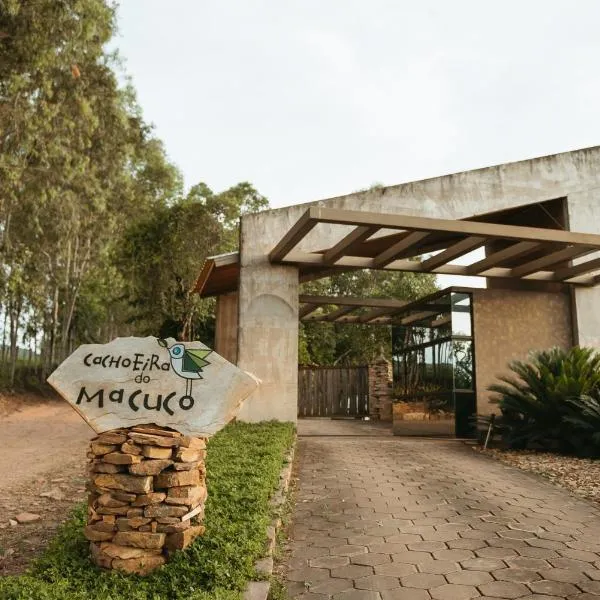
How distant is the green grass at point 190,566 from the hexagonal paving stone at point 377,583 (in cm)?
65

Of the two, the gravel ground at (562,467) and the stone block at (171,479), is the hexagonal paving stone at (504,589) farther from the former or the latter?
the gravel ground at (562,467)

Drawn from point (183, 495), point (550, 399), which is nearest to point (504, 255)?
point (550, 399)

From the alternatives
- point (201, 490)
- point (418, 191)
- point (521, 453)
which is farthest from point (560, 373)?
point (201, 490)

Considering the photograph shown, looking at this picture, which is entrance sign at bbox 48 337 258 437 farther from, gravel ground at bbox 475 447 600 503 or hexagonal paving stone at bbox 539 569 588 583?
gravel ground at bbox 475 447 600 503

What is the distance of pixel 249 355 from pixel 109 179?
12706 mm

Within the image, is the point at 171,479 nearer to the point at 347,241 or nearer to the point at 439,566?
the point at 439,566

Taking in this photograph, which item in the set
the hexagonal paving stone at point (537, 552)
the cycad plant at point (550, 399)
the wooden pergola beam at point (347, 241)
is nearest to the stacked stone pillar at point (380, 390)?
the cycad plant at point (550, 399)

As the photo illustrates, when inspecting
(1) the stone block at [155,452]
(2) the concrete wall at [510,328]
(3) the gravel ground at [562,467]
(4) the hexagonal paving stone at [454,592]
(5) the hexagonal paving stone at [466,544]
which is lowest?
(4) the hexagonal paving stone at [454,592]

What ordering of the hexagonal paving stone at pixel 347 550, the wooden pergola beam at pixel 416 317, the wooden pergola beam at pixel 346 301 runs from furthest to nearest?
the wooden pergola beam at pixel 346 301, the wooden pergola beam at pixel 416 317, the hexagonal paving stone at pixel 347 550

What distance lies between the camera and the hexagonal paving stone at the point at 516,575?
3.50m

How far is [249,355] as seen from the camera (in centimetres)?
962

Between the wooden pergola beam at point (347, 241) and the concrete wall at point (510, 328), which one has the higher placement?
the wooden pergola beam at point (347, 241)

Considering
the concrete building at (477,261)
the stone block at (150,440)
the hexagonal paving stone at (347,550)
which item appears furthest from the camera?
the concrete building at (477,261)

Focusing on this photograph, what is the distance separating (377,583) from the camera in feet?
11.5
